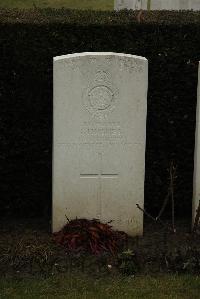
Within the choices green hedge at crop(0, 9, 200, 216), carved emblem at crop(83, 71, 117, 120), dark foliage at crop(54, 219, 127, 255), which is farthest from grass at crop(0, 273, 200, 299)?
green hedge at crop(0, 9, 200, 216)

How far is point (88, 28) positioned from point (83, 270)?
2546mm

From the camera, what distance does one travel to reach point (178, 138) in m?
7.09

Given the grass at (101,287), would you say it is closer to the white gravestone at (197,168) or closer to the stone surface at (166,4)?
the white gravestone at (197,168)

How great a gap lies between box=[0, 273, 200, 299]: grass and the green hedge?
173 centimetres

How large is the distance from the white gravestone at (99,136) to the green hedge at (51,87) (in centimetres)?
77

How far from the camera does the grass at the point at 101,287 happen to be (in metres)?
5.22

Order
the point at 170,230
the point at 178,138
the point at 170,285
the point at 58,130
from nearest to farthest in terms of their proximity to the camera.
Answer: the point at 170,285 < the point at 58,130 < the point at 170,230 < the point at 178,138

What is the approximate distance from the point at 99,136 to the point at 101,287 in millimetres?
1491

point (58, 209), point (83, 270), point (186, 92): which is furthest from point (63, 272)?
point (186, 92)

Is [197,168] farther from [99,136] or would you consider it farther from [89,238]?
[89,238]

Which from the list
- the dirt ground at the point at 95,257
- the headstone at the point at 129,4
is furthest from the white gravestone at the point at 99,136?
the headstone at the point at 129,4

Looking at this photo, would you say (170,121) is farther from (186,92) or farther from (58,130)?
(58,130)

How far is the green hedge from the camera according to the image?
6770 mm

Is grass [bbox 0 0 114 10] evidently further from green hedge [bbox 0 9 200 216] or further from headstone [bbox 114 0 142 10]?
green hedge [bbox 0 9 200 216]
